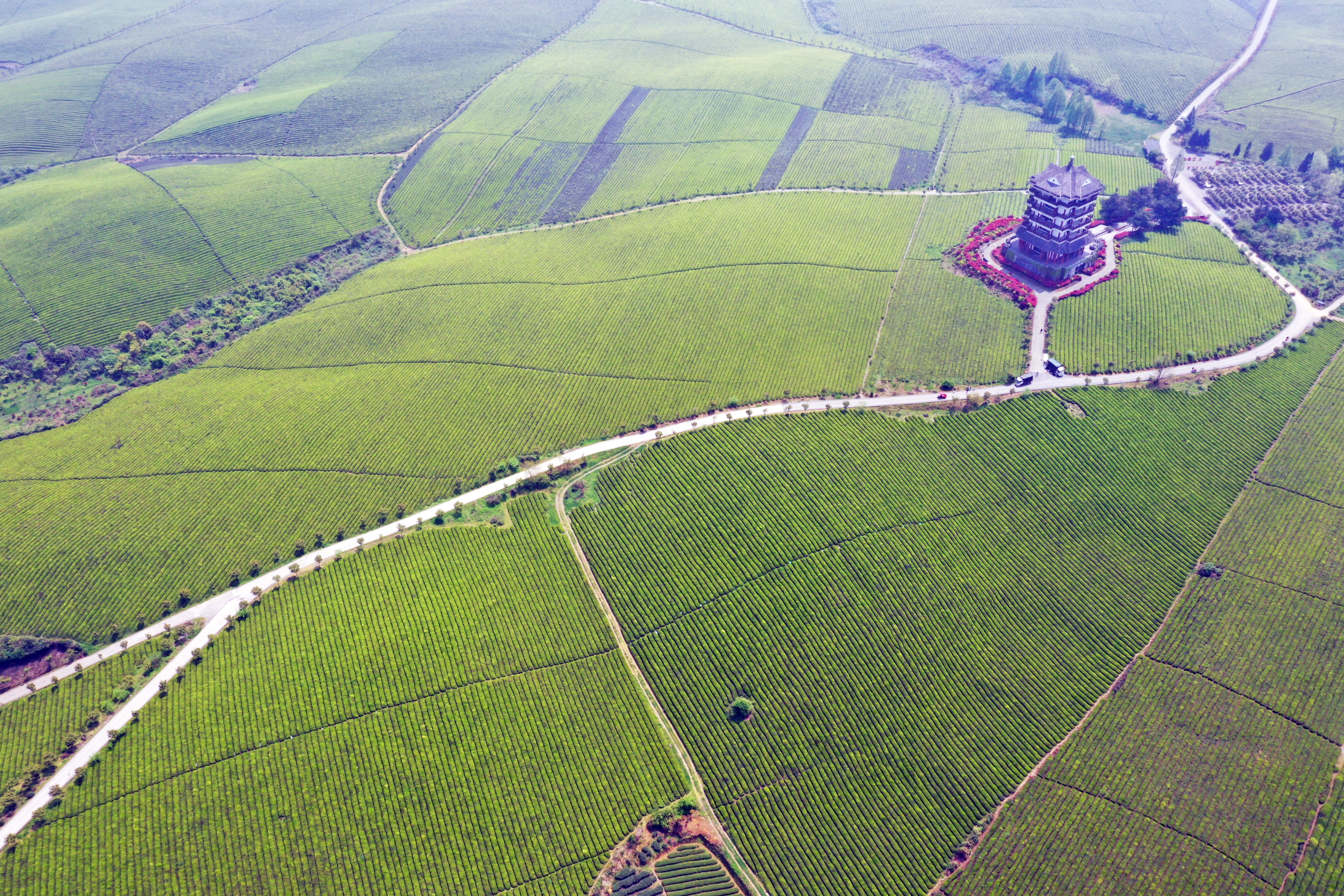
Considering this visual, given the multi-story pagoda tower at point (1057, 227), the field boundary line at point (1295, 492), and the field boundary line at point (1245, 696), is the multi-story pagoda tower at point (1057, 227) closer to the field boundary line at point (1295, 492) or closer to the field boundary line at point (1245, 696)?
the field boundary line at point (1295, 492)

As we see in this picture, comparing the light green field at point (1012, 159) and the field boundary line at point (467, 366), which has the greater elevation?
the light green field at point (1012, 159)

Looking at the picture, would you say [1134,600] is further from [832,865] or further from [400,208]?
[400,208]

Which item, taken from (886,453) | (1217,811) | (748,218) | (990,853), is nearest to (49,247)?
(748,218)

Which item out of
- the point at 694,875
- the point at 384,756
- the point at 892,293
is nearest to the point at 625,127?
the point at 892,293

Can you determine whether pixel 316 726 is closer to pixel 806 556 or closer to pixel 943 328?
pixel 806 556

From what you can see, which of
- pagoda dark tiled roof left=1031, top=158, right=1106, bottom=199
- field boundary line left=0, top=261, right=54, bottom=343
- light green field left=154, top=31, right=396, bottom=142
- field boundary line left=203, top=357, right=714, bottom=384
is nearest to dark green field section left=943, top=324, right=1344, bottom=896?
pagoda dark tiled roof left=1031, top=158, right=1106, bottom=199

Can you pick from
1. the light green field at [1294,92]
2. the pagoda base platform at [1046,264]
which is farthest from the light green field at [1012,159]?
the pagoda base platform at [1046,264]

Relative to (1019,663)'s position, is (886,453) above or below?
above
